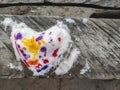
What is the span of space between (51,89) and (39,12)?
402mm

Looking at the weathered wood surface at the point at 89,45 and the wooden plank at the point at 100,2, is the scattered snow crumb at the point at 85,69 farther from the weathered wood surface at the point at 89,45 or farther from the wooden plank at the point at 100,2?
the wooden plank at the point at 100,2

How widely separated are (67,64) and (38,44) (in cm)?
8

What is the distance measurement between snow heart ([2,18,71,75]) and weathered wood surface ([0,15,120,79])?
0.01 metres

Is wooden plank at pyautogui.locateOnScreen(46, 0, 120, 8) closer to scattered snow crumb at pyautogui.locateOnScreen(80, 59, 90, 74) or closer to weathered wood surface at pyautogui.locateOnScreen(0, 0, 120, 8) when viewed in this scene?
weathered wood surface at pyautogui.locateOnScreen(0, 0, 120, 8)

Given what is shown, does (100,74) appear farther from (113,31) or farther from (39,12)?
(39,12)

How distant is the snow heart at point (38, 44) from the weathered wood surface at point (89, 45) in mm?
11

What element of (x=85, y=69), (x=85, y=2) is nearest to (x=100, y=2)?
(x=85, y=2)

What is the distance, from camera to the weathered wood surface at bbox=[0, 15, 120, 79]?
2.55 ft

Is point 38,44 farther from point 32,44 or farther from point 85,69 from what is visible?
point 85,69

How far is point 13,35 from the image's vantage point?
2.56 ft

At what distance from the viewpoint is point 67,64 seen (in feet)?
2.64

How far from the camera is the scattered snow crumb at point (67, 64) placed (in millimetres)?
797

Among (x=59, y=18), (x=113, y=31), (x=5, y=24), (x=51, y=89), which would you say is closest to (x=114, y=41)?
(x=113, y=31)

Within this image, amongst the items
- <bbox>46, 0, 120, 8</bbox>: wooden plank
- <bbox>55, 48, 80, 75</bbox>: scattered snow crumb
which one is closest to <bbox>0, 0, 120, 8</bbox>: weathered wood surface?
<bbox>46, 0, 120, 8</bbox>: wooden plank
